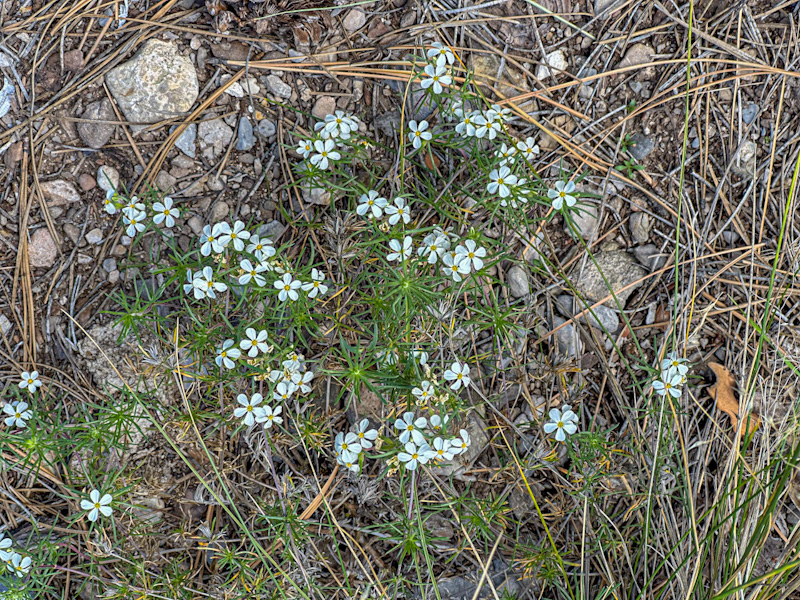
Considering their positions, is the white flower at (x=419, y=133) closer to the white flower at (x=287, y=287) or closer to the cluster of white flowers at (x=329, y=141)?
the cluster of white flowers at (x=329, y=141)

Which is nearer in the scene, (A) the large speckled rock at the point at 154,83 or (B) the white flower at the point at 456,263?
(B) the white flower at the point at 456,263

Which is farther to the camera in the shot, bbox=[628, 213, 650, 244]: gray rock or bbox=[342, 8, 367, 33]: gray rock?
bbox=[628, 213, 650, 244]: gray rock

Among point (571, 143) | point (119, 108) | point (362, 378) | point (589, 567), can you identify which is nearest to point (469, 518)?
point (589, 567)

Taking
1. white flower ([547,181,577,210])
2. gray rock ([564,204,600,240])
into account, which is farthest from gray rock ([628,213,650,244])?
white flower ([547,181,577,210])

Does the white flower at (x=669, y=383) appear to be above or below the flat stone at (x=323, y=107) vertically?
below

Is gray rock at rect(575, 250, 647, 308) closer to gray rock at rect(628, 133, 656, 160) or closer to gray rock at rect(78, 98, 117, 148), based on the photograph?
gray rock at rect(628, 133, 656, 160)

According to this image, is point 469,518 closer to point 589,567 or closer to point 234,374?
point 589,567

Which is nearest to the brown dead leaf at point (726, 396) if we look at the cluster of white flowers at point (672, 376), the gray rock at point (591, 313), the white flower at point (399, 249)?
the cluster of white flowers at point (672, 376)
